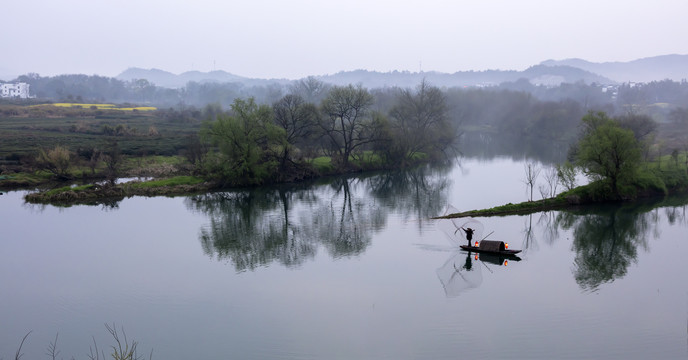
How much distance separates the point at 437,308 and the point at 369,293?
265cm

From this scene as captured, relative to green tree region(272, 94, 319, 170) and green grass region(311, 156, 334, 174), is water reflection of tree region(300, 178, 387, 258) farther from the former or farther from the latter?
green tree region(272, 94, 319, 170)

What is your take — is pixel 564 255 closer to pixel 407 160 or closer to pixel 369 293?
pixel 369 293

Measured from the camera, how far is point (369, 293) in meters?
18.5

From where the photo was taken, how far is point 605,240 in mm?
25859

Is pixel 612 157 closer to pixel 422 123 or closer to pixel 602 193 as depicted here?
pixel 602 193

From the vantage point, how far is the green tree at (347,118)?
162ft

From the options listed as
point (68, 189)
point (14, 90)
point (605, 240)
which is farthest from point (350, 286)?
point (14, 90)

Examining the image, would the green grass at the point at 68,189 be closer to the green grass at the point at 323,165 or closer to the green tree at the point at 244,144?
the green tree at the point at 244,144

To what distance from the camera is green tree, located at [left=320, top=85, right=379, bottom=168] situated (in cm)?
4947

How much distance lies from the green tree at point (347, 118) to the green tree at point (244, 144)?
677cm

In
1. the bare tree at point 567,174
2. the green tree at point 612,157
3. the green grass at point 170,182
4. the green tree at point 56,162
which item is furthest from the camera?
the green tree at point 56,162

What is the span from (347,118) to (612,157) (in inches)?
1001

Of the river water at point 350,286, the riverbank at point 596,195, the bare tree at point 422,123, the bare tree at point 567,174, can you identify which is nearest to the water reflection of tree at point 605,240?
the river water at point 350,286

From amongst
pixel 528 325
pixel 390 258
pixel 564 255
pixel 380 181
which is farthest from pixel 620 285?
pixel 380 181
